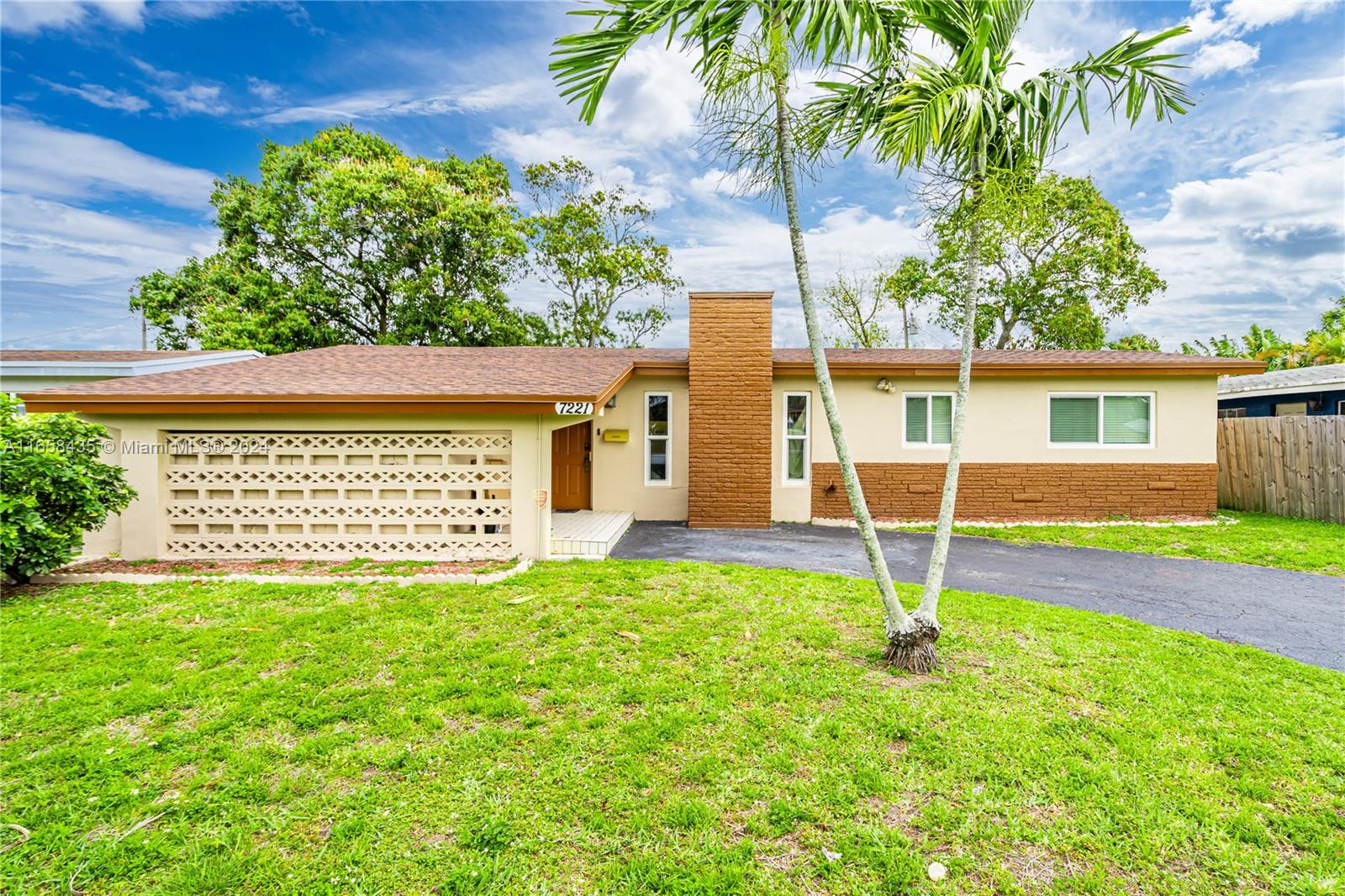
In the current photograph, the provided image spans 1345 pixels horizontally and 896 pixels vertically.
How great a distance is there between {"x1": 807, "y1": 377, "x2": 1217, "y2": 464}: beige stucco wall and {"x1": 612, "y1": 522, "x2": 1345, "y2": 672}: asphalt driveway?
1972 millimetres

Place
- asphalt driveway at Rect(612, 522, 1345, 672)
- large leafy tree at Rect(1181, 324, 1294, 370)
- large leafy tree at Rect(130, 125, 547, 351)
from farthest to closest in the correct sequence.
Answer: large leafy tree at Rect(1181, 324, 1294, 370), large leafy tree at Rect(130, 125, 547, 351), asphalt driveway at Rect(612, 522, 1345, 672)

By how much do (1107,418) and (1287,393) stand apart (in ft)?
33.4

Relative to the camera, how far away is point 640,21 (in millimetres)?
3439

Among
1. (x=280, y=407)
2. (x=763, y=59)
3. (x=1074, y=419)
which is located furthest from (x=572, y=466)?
(x=1074, y=419)

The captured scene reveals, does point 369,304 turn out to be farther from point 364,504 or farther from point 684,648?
point 684,648

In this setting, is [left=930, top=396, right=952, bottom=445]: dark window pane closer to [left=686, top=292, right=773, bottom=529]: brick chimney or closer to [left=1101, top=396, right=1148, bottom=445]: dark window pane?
[left=1101, top=396, right=1148, bottom=445]: dark window pane

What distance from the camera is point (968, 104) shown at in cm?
358

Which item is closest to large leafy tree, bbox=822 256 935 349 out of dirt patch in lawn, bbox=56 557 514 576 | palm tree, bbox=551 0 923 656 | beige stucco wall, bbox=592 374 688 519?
beige stucco wall, bbox=592 374 688 519

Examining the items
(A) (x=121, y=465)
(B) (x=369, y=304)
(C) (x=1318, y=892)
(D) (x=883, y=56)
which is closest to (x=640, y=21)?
(D) (x=883, y=56)

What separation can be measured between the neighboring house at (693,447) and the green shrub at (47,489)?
99 centimetres

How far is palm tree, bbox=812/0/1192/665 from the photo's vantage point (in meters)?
3.62

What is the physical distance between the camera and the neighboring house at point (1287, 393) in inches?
565

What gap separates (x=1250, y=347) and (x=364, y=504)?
3824 centimetres

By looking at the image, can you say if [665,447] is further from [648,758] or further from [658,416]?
[648,758]
